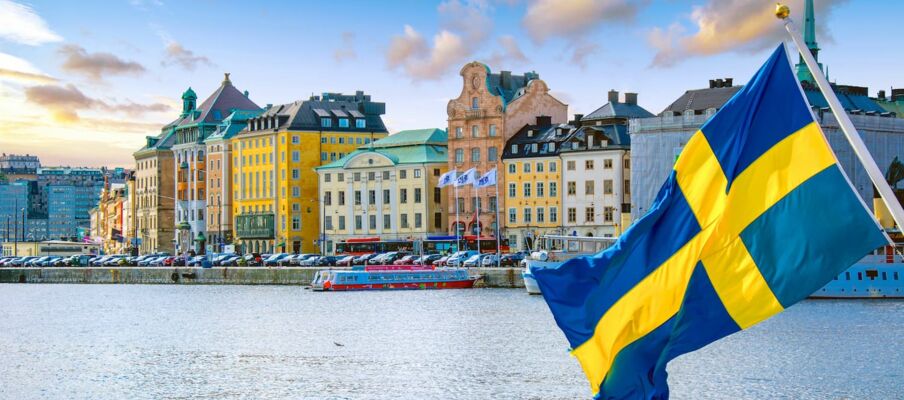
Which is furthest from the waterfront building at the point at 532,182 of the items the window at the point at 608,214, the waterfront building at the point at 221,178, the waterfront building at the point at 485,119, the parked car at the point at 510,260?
the waterfront building at the point at 221,178

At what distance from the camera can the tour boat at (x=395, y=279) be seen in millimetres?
87000

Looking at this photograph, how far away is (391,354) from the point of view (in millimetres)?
45688

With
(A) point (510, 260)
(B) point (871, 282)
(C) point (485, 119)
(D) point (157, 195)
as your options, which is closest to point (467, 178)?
(A) point (510, 260)

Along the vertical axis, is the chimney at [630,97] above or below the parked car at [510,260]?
above

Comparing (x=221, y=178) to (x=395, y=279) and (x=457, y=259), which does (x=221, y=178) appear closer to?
(x=457, y=259)

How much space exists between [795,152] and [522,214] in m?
100

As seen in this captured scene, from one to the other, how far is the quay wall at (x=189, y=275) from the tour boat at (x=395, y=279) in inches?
67.0

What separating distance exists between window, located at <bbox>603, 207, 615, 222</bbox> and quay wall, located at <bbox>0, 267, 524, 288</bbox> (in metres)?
18.8

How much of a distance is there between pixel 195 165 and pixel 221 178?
456 cm

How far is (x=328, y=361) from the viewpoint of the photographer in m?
43.8

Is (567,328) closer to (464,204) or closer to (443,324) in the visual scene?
(443,324)

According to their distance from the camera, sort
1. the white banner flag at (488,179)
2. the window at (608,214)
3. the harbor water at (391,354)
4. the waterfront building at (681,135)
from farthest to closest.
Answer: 1. the window at (608,214)
2. the waterfront building at (681,135)
3. the white banner flag at (488,179)
4. the harbor water at (391,354)

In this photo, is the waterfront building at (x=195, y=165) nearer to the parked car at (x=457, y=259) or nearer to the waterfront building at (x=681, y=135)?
the parked car at (x=457, y=259)

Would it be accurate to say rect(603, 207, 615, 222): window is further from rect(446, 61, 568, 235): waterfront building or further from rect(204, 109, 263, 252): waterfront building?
rect(204, 109, 263, 252): waterfront building
